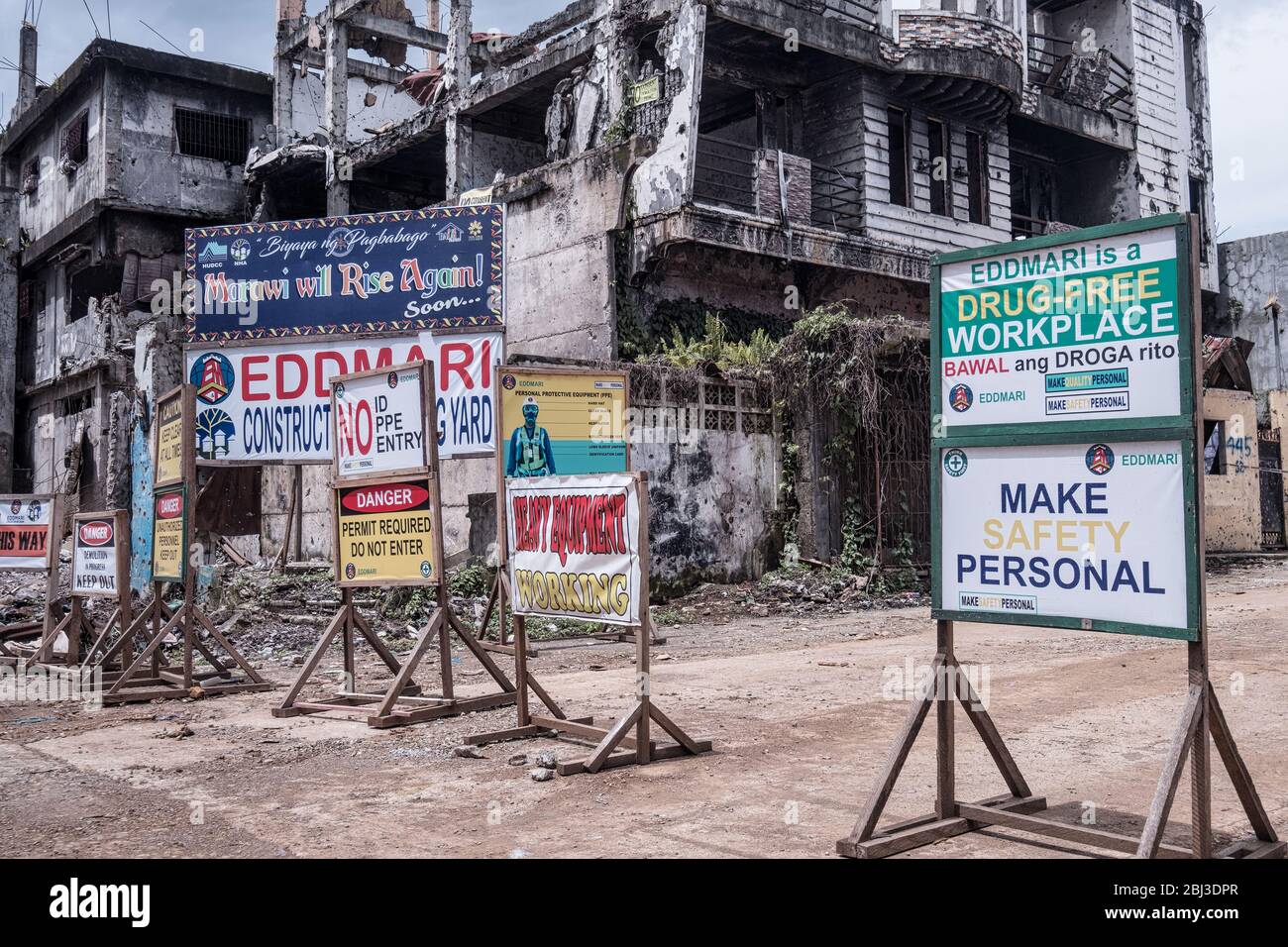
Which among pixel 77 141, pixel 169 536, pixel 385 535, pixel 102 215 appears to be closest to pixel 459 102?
pixel 102 215

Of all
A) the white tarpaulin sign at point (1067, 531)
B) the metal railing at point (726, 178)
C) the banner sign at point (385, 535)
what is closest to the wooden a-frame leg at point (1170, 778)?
the white tarpaulin sign at point (1067, 531)

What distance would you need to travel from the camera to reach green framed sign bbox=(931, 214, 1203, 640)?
401cm

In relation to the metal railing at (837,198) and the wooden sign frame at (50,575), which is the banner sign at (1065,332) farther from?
the metal railing at (837,198)

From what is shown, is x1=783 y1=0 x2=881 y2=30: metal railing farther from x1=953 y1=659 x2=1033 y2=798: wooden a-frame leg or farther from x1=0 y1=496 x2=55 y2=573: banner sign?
x1=953 y1=659 x2=1033 y2=798: wooden a-frame leg

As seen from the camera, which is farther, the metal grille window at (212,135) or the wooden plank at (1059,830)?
the metal grille window at (212,135)

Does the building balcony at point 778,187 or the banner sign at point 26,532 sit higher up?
the building balcony at point 778,187

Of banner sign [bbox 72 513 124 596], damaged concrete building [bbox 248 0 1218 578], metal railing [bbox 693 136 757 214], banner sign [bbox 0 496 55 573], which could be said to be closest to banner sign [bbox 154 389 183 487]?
banner sign [bbox 72 513 124 596]

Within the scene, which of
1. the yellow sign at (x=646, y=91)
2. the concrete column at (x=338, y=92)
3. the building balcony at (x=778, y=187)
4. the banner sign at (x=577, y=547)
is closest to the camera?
the banner sign at (x=577, y=547)

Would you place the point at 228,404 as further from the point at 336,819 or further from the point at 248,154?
the point at 248,154

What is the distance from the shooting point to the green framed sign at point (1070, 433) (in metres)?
4.01

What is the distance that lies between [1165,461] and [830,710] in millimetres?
3686

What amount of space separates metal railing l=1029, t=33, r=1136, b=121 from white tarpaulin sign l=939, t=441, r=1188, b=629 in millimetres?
23901

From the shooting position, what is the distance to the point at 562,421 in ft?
36.2

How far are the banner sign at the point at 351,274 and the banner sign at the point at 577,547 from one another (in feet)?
17.4
